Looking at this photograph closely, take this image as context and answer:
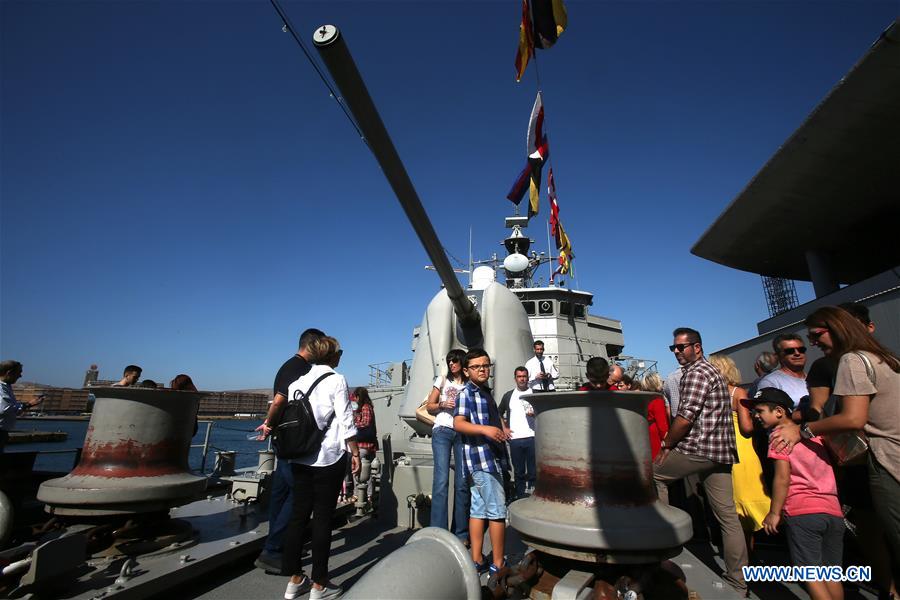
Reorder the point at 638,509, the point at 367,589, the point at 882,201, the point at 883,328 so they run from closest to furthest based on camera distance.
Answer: the point at 367,589, the point at 638,509, the point at 883,328, the point at 882,201

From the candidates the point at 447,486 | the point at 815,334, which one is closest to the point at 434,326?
the point at 447,486

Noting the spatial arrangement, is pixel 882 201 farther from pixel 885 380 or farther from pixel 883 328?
pixel 885 380

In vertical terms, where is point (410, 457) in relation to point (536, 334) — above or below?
below

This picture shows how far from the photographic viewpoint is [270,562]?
8.43 ft

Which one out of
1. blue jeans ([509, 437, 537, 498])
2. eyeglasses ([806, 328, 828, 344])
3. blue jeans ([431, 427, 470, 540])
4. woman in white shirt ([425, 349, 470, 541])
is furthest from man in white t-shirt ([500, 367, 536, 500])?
eyeglasses ([806, 328, 828, 344])

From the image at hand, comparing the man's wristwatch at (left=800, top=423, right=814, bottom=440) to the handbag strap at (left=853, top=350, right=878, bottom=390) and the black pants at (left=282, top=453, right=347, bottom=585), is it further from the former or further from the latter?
the black pants at (left=282, top=453, right=347, bottom=585)

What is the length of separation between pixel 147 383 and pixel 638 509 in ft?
14.5

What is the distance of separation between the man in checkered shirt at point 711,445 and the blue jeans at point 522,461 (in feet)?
5.43

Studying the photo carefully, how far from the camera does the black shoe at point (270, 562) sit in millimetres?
2561

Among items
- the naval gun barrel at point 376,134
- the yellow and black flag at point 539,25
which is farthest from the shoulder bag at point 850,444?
the yellow and black flag at point 539,25

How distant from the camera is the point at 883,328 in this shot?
5809mm

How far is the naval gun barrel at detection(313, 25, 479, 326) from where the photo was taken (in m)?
2.11

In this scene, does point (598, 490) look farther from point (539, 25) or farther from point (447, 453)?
point (539, 25)

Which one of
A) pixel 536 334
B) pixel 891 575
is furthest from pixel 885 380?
pixel 536 334
